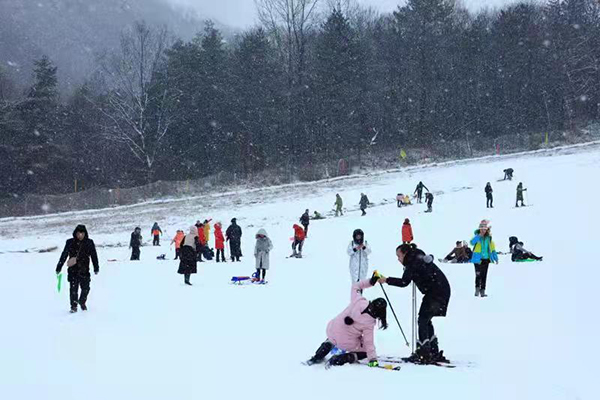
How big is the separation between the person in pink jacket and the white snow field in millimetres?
177

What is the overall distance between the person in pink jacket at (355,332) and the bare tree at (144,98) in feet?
157

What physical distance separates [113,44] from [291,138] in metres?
82.9

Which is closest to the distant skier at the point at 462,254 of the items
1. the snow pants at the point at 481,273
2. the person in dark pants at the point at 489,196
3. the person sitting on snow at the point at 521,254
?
the person sitting on snow at the point at 521,254

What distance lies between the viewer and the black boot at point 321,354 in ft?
22.6

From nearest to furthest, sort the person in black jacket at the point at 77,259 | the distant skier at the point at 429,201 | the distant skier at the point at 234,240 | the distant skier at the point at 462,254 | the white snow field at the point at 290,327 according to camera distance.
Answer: the white snow field at the point at 290,327 → the person in black jacket at the point at 77,259 → the distant skier at the point at 462,254 → the distant skier at the point at 234,240 → the distant skier at the point at 429,201

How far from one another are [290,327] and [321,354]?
2.31 meters

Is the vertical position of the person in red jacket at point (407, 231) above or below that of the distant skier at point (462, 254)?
above

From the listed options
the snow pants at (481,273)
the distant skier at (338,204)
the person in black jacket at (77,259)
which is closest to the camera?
the person in black jacket at (77,259)

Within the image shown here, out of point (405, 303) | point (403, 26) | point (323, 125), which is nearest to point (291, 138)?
point (323, 125)

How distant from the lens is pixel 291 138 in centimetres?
5459

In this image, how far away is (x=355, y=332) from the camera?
6.80 m

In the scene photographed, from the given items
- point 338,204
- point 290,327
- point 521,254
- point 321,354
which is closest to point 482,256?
point 290,327

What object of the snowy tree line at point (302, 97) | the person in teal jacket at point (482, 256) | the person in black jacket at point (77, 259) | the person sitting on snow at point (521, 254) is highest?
the snowy tree line at point (302, 97)

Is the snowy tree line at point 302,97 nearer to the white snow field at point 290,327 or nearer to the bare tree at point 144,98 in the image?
the bare tree at point 144,98
